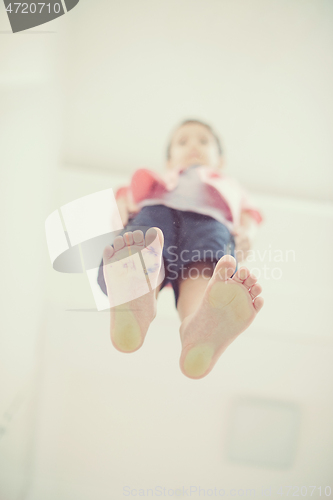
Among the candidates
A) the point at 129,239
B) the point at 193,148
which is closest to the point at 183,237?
the point at 129,239

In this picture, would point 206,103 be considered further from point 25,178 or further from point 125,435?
point 125,435

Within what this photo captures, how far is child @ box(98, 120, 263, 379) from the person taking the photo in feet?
1.81

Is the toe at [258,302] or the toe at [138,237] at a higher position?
the toe at [138,237]

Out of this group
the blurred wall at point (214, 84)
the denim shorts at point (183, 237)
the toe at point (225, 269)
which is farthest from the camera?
the blurred wall at point (214, 84)

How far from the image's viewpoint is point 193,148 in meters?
1.03

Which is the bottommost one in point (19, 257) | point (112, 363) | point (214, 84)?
point (112, 363)

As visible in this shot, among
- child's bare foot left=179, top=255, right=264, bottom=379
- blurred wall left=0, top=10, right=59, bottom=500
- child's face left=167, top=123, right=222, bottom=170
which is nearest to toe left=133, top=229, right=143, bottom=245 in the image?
child's bare foot left=179, top=255, right=264, bottom=379

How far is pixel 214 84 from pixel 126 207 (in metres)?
0.70

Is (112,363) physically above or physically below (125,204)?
below

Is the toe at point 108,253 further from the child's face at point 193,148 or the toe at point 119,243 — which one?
the child's face at point 193,148

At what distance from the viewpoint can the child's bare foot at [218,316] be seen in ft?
1.76

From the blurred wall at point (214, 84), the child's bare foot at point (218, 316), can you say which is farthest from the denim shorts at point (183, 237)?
the blurred wall at point (214, 84)

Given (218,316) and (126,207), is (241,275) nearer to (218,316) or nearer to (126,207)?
(218,316)

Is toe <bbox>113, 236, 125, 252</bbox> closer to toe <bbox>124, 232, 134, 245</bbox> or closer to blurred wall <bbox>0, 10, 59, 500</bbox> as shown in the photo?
toe <bbox>124, 232, 134, 245</bbox>
